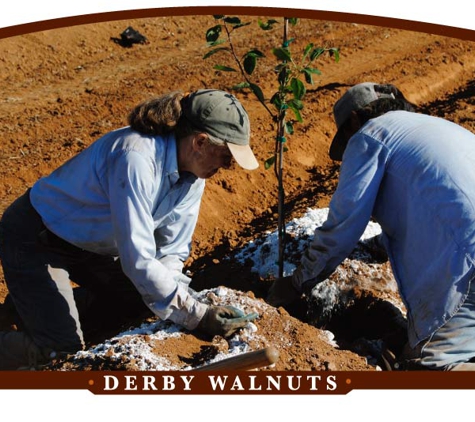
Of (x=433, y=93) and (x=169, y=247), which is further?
(x=433, y=93)

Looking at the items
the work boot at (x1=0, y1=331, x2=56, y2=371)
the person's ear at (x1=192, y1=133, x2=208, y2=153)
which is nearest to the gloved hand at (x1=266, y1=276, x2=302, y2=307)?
the person's ear at (x1=192, y1=133, x2=208, y2=153)

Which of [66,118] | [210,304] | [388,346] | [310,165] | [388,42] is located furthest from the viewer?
[388,42]

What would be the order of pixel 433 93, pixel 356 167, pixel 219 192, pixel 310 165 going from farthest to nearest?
pixel 433 93 → pixel 310 165 → pixel 219 192 → pixel 356 167

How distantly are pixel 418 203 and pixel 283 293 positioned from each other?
955 mm

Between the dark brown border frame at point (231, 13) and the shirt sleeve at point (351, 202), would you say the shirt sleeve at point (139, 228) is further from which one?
the dark brown border frame at point (231, 13)

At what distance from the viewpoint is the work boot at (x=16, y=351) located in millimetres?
3733

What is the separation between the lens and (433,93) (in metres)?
7.34

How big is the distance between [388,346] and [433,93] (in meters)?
4.14

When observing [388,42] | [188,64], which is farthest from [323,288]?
[388,42]

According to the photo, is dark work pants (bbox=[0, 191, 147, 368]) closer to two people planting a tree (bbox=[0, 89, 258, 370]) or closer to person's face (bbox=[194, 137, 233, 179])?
two people planting a tree (bbox=[0, 89, 258, 370])

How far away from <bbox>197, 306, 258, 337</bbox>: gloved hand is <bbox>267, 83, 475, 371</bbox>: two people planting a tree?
18.2 inches

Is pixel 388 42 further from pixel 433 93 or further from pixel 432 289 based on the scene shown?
pixel 432 289

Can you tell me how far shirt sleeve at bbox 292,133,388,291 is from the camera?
3.35 metres

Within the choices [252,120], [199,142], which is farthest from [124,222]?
[252,120]
